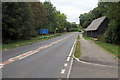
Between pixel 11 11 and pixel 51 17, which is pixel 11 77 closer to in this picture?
pixel 11 11

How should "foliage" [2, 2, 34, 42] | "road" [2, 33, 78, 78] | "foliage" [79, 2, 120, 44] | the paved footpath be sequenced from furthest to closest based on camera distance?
"foliage" [2, 2, 34, 42]
"foliage" [79, 2, 120, 44]
the paved footpath
"road" [2, 33, 78, 78]

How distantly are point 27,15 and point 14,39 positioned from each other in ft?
17.2

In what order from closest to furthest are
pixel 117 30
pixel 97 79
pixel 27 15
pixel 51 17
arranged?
pixel 97 79 → pixel 117 30 → pixel 27 15 → pixel 51 17

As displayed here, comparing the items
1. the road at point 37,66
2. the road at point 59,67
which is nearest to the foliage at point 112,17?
the road at point 59,67

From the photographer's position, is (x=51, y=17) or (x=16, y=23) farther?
(x=51, y=17)

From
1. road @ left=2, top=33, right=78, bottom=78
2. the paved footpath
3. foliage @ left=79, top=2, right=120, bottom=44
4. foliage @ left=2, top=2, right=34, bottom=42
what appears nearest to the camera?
road @ left=2, top=33, right=78, bottom=78

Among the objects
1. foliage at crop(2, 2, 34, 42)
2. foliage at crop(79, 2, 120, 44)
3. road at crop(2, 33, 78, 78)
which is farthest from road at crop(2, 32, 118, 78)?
foliage at crop(2, 2, 34, 42)

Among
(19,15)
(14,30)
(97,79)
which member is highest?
(19,15)

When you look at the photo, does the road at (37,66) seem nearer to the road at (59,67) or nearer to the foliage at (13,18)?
the road at (59,67)

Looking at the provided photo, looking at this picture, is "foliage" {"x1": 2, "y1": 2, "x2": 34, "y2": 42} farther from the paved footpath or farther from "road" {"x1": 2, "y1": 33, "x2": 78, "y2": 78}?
the paved footpath

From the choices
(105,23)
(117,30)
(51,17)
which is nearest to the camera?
(117,30)

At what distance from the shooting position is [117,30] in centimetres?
3225

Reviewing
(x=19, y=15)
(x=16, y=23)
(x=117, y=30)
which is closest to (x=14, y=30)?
(x=16, y=23)

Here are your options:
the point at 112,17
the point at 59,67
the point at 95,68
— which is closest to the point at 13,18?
the point at 112,17
